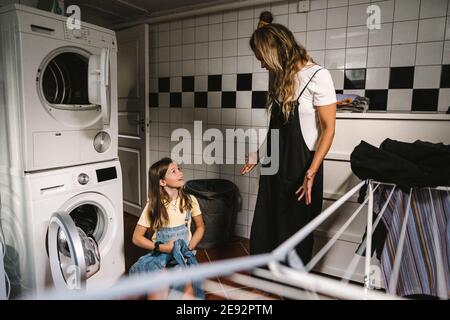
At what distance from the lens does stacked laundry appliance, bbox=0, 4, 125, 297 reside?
1396mm

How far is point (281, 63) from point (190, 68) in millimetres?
1570

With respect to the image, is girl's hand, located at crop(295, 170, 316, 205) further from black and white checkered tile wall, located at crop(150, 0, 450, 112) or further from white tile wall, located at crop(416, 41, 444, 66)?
white tile wall, located at crop(416, 41, 444, 66)

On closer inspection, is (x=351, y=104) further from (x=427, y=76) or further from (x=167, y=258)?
(x=167, y=258)

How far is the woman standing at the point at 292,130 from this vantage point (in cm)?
134

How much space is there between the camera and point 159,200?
1.58 metres

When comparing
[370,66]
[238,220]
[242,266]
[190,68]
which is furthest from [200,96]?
[242,266]

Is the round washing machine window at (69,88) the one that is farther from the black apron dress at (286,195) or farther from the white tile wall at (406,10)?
the white tile wall at (406,10)

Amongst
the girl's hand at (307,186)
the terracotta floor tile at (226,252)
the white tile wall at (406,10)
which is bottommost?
the terracotta floor tile at (226,252)

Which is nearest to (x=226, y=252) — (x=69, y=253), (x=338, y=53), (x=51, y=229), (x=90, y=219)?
(x=90, y=219)

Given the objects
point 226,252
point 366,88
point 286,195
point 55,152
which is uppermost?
point 366,88

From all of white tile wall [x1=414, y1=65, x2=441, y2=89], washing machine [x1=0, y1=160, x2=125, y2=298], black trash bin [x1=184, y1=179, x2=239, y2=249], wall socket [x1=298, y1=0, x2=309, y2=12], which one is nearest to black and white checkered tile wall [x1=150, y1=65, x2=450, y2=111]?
white tile wall [x1=414, y1=65, x2=441, y2=89]

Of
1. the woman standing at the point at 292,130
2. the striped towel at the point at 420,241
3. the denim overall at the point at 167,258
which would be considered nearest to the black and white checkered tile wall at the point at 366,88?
the woman standing at the point at 292,130

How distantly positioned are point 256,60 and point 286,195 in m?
1.37
